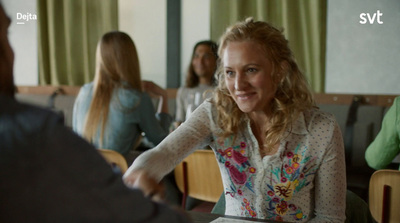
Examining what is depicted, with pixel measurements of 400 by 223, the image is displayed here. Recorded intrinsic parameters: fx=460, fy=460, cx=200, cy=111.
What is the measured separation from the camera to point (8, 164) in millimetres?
496

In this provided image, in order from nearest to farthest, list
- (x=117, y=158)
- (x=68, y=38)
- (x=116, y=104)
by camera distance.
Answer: (x=117, y=158)
(x=116, y=104)
(x=68, y=38)

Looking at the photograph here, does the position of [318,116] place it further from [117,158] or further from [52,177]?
[52,177]

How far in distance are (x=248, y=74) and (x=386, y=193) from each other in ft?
2.75

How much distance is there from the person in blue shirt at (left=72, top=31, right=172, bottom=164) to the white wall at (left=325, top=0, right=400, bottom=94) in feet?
7.27

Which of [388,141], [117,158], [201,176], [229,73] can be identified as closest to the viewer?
[229,73]

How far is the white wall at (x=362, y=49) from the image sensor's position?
4.25m

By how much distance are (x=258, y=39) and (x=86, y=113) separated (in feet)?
5.29

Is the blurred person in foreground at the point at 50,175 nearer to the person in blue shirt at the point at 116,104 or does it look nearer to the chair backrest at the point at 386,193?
the chair backrest at the point at 386,193

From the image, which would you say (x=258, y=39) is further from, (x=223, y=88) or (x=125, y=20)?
(x=125, y=20)

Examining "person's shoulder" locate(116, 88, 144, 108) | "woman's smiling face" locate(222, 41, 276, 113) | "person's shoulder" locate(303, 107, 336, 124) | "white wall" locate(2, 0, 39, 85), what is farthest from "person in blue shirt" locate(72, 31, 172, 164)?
"white wall" locate(2, 0, 39, 85)

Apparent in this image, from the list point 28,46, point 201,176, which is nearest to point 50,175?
point 201,176

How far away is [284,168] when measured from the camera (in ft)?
5.44

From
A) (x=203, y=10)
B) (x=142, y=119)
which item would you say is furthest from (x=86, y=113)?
(x=203, y=10)

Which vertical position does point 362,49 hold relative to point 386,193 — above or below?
above
